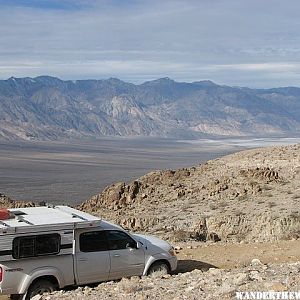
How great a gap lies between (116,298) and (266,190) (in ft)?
71.8

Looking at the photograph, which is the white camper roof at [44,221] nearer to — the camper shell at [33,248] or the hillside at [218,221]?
the camper shell at [33,248]

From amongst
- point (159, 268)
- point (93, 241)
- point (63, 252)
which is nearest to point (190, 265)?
point (159, 268)

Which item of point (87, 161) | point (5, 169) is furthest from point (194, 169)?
point (87, 161)

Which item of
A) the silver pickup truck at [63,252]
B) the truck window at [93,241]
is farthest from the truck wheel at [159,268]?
the truck window at [93,241]

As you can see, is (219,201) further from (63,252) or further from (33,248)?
(33,248)

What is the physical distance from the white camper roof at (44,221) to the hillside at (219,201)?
8619mm

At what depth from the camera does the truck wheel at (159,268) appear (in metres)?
12.0

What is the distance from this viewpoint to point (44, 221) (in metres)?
10.9

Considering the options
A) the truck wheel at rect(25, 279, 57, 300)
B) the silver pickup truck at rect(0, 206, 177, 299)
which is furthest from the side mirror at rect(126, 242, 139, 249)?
the truck wheel at rect(25, 279, 57, 300)

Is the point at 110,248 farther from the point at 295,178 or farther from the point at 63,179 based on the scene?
the point at 63,179

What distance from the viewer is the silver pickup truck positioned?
10344 millimetres

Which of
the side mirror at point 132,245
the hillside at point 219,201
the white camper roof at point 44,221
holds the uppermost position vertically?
the white camper roof at point 44,221

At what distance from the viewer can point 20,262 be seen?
1039cm

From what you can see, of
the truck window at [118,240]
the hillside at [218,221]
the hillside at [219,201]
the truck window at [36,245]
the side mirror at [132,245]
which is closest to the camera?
the hillside at [218,221]
